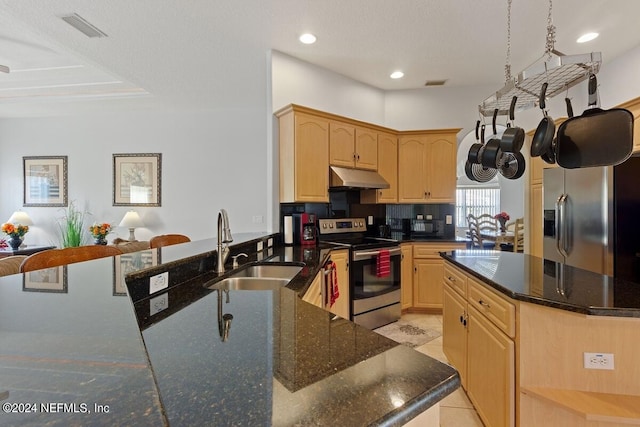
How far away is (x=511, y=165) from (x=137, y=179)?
16.6 ft

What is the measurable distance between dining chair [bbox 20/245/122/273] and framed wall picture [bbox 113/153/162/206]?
2588 millimetres

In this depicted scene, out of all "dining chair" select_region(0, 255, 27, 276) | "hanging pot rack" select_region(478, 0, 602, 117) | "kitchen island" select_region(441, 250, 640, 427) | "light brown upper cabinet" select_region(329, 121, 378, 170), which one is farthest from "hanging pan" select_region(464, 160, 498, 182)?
"dining chair" select_region(0, 255, 27, 276)

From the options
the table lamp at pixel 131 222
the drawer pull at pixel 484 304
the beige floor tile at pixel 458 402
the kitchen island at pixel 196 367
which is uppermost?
the table lamp at pixel 131 222

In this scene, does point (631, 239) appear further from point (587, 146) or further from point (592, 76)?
point (592, 76)

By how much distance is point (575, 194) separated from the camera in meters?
2.83

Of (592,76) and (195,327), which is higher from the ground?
(592,76)

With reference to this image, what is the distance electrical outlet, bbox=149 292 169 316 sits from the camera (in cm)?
115

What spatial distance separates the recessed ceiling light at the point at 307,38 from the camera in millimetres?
2795

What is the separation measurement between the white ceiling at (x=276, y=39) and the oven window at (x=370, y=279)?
2148 millimetres

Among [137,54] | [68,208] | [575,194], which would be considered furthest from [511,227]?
[68,208]

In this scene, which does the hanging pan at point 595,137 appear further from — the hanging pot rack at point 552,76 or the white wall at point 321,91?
the white wall at point 321,91

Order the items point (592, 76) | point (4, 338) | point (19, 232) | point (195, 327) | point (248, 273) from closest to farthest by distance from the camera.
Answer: point (4, 338) < point (195, 327) < point (592, 76) < point (248, 273) < point (19, 232)

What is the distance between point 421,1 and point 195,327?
263 cm

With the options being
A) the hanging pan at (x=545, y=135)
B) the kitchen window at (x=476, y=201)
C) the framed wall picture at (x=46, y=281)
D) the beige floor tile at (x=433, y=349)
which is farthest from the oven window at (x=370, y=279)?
the kitchen window at (x=476, y=201)
